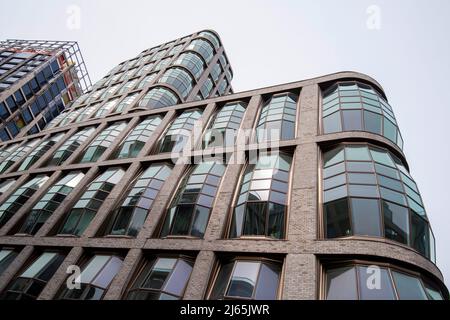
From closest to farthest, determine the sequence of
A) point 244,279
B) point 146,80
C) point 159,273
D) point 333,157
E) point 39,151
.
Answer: point 244,279 < point 159,273 < point 333,157 < point 39,151 < point 146,80

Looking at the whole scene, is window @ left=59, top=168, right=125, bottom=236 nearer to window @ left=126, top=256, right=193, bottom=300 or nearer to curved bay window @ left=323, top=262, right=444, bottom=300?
window @ left=126, top=256, right=193, bottom=300

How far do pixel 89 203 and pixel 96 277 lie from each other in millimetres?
4943

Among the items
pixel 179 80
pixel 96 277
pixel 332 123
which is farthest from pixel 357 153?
pixel 179 80

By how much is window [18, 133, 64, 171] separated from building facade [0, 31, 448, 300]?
1214 millimetres

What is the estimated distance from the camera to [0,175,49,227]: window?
18312mm

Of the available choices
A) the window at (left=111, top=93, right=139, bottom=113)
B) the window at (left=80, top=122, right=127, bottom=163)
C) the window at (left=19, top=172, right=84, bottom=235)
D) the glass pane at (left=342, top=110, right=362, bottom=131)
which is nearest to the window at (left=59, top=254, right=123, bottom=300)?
the window at (left=19, top=172, right=84, bottom=235)

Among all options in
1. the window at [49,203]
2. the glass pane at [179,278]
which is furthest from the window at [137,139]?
the glass pane at [179,278]

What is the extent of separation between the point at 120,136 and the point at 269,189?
41.9 ft

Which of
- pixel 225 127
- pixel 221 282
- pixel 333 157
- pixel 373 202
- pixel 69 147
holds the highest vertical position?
pixel 69 147

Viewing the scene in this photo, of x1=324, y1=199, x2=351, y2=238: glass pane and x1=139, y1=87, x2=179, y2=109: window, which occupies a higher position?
x1=139, y1=87, x2=179, y2=109: window

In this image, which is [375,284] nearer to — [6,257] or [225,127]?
[225,127]

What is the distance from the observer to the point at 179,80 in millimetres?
31281

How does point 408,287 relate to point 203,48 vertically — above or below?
below

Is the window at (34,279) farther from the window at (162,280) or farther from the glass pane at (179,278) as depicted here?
the glass pane at (179,278)
